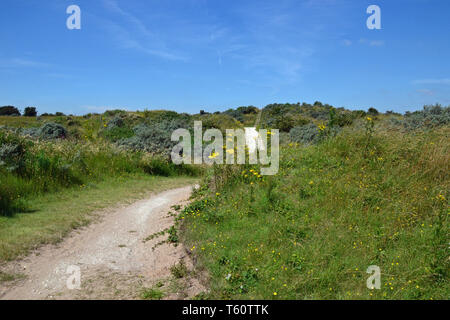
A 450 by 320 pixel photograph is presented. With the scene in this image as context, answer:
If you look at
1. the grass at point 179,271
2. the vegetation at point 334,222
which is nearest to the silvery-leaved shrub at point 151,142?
the vegetation at point 334,222

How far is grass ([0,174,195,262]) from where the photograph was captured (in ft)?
20.0

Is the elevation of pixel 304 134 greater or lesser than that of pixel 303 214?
greater

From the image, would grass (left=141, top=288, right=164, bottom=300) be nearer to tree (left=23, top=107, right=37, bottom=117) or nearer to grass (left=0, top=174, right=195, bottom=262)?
grass (left=0, top=174, right=195, bottom=262)

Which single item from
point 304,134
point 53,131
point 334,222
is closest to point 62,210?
point 334,222

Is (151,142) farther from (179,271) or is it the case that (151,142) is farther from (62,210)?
(179,271)

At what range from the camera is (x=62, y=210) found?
805cm

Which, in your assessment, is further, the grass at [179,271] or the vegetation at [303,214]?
the grass at [179,271]

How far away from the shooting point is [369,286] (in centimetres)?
423

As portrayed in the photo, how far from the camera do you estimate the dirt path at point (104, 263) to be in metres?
4.69

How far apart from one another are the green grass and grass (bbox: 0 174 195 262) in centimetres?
267

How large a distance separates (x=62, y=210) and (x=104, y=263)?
9.98 ft

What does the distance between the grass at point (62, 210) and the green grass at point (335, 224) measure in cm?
267

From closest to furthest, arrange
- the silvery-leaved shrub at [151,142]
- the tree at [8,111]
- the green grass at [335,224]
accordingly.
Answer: the green grass at [335,224] → the silvery-leaved shrub at [151,142] → the tree at [8,111]

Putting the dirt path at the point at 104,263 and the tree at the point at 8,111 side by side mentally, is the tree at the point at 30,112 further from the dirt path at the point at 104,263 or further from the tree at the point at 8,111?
the dirt path at the point at 104,263
